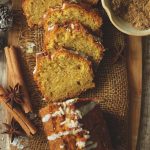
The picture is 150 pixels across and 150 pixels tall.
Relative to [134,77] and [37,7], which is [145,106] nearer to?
[134,77]

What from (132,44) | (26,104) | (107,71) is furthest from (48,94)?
(132,44)

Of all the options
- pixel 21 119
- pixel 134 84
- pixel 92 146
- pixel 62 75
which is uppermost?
pixel 62 75

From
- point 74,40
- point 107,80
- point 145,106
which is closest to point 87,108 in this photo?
point 107,80

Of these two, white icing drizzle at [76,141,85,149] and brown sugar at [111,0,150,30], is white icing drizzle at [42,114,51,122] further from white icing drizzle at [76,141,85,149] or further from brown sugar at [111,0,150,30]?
brown sugar at [111,0,150,30]

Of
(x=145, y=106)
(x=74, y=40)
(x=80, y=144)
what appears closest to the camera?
(x=80, y=144)

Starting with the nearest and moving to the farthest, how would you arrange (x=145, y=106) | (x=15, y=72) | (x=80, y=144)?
(x=80, y=144), (x=15, y=72), (x=145, y=106)

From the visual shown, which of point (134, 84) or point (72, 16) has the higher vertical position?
point (72, 16)

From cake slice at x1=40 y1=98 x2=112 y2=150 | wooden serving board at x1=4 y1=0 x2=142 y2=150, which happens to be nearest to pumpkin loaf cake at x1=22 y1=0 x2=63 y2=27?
wooden serving board at x1=4 y1=0 x2=142 y2=150

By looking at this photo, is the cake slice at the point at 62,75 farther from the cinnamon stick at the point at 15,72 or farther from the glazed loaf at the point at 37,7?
the glazed loaf at the point at 37,7
